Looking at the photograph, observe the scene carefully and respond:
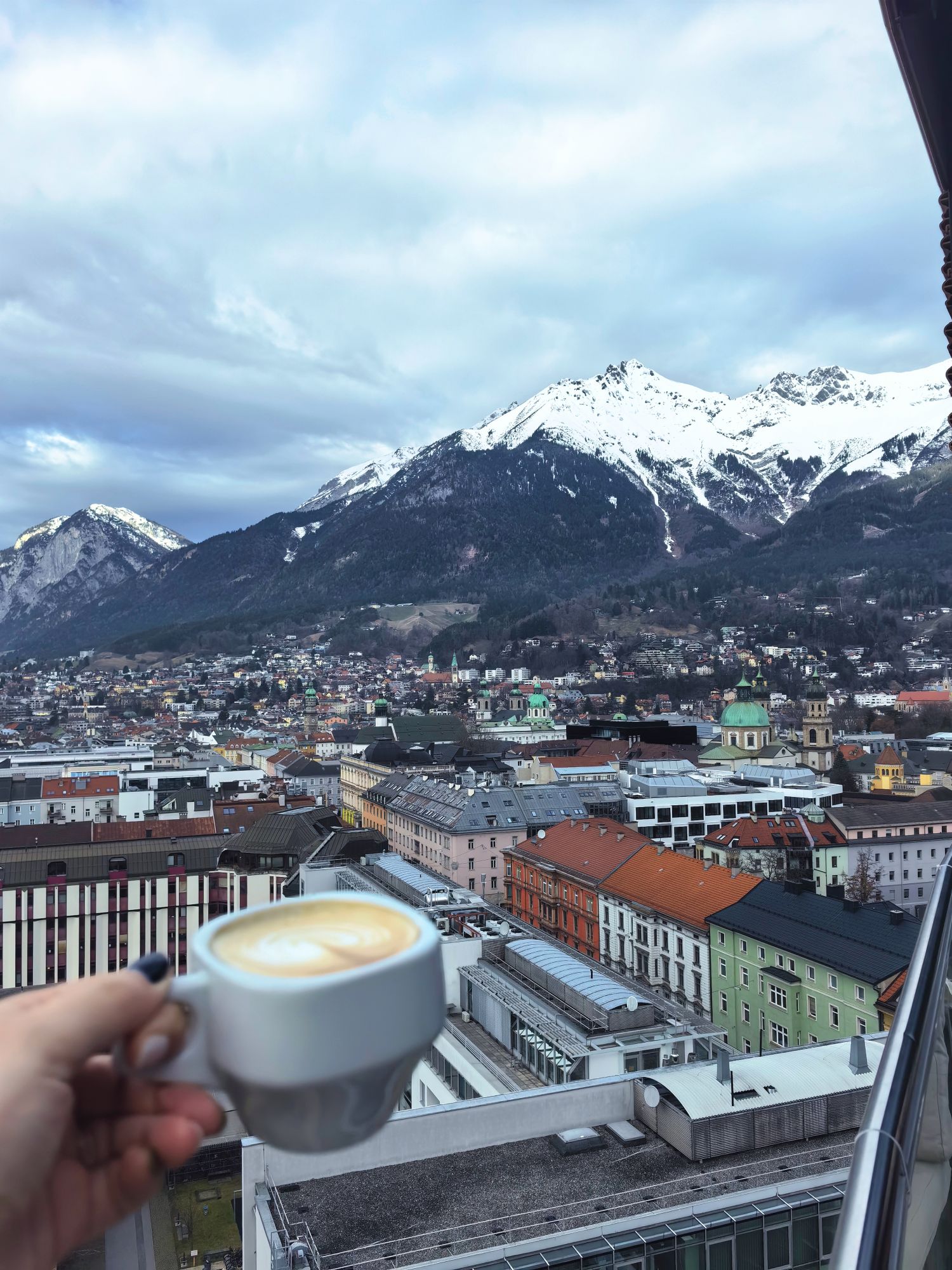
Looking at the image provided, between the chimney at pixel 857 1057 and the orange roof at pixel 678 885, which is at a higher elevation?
the chimney at pixel 857 1057

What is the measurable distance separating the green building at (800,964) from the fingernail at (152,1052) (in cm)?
1901

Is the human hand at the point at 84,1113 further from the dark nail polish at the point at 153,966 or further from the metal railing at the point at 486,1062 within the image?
the metal railing at the point at 486,1062

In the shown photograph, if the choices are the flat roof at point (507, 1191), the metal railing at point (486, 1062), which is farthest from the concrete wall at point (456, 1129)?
the metal railing at point (486, 1062)

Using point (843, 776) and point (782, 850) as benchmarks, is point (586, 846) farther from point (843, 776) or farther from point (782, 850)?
point (843, 776)

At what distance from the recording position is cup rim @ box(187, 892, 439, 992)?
1.00 metres

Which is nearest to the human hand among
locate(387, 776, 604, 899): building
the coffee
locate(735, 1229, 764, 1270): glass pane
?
the coffee

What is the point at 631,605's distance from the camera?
179 metres

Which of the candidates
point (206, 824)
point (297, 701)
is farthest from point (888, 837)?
point (297, 701)

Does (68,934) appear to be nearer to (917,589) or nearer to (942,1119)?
(942,1119)

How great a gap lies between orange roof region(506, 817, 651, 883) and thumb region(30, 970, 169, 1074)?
2790 cm

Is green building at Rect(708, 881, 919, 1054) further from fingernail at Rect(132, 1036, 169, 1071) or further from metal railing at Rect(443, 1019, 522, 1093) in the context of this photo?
fingernail at Rect(132, 1036, 169, 1071)

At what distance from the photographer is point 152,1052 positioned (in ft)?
3.24

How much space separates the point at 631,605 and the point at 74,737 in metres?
105

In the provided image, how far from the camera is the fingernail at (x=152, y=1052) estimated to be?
0.99 metres
